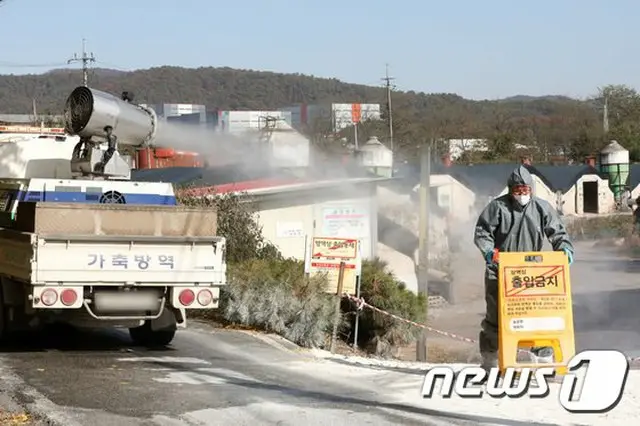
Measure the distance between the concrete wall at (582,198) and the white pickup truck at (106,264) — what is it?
5103 centimetres

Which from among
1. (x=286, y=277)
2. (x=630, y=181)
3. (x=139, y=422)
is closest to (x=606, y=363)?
(x=139, y=422)

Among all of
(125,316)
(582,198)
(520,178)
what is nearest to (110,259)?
(125,316)

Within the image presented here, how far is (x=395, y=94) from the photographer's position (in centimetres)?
5747

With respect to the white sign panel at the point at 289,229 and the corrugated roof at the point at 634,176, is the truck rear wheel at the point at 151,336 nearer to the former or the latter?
the white sign panel at the point at 289,229

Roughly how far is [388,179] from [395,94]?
32485mm

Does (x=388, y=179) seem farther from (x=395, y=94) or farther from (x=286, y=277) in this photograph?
(x=395, y=94)

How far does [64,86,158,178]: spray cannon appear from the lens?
1202 centimetres

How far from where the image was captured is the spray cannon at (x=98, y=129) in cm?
1202

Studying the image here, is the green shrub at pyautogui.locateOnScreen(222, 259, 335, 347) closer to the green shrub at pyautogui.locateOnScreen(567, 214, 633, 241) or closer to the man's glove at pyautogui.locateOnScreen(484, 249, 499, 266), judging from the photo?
the man's glove at pyautogui.locateOnScreen(484, 249, 499, 266)

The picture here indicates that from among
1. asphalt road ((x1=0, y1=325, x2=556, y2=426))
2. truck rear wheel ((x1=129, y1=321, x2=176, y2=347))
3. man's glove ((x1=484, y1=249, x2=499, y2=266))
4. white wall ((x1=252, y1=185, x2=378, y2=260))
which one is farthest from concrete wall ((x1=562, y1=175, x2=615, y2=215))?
man's glove ((x1=484, y1=249, x2=499, y2=266))

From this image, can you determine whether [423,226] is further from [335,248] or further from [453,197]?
[453,197]

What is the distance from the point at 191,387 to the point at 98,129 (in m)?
4.59

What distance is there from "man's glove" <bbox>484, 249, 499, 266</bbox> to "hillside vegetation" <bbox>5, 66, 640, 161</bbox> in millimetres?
26461

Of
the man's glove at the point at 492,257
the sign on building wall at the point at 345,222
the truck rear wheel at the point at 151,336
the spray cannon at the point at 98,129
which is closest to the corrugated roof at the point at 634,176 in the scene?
the sign on building wall at the point at 345,222
